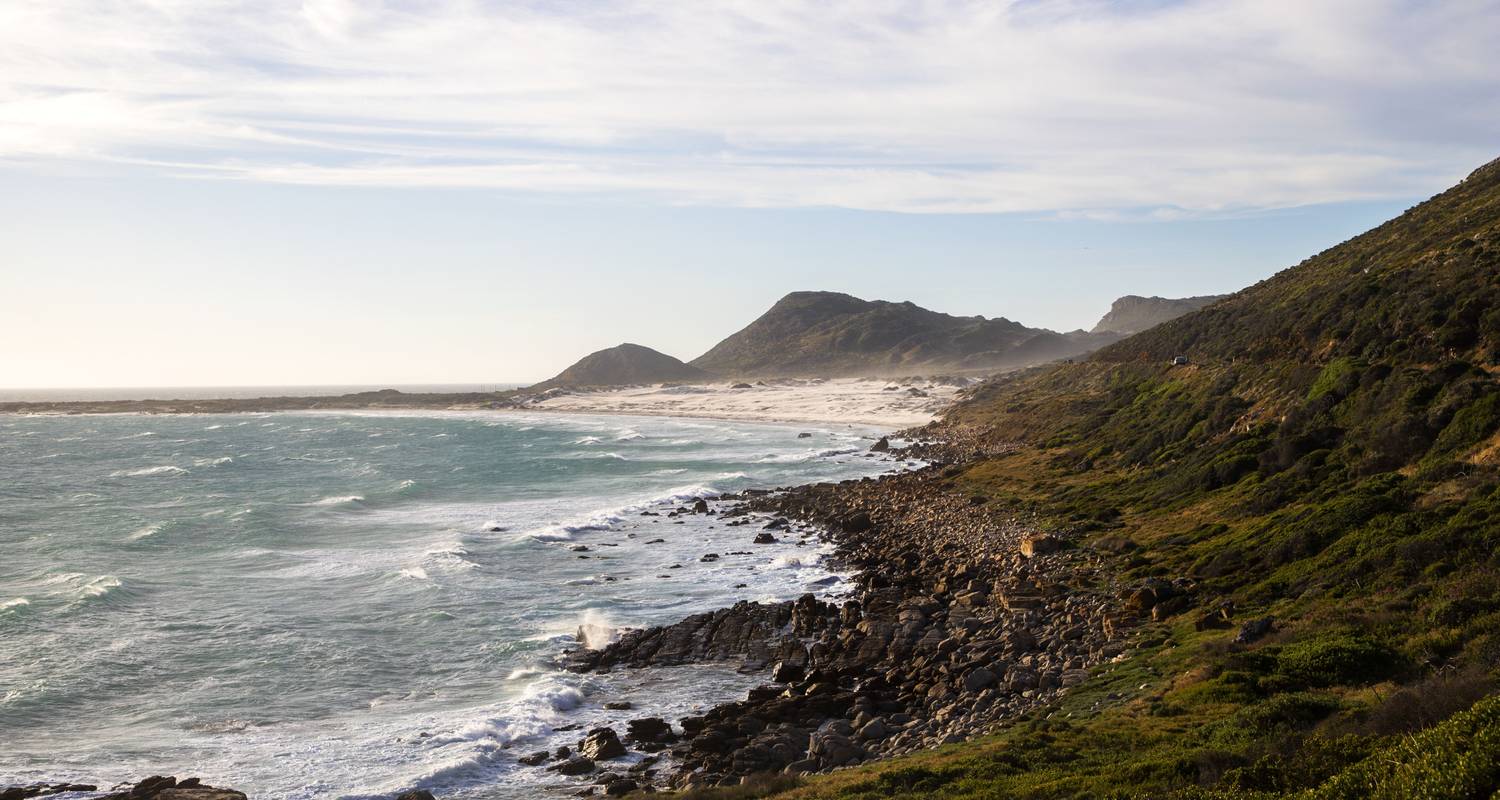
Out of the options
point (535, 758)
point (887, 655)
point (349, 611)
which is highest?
point (887, 655)

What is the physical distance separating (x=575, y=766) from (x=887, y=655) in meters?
8.45

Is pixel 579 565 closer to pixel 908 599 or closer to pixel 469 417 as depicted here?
pixel 908 599

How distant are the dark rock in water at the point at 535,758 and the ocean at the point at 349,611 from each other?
0.31 m

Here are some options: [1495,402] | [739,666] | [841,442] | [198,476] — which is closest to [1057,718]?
[739,666]

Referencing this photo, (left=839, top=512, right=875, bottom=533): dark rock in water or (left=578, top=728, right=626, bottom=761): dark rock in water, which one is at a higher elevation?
(left=839, top=512, right=875, bottom=533): dark rock in water

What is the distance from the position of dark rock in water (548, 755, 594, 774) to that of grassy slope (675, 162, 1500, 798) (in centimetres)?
540

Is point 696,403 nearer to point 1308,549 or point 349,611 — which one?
point 349,611

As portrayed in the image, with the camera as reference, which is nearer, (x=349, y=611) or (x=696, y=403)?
(x=349, y=611)

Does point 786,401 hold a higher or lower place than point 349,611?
higher

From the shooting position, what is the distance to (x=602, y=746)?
18719 millimetres

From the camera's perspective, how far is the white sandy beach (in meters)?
112

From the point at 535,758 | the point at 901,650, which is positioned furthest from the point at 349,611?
the point at 901,650

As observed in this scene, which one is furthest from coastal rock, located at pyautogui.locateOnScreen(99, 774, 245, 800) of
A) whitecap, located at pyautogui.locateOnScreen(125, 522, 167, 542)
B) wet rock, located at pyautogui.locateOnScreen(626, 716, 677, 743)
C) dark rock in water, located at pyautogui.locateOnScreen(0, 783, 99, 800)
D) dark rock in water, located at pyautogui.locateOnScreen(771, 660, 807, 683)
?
whitecap, located at pyautogui.locateOnScreen(125, 522, 167, 542)

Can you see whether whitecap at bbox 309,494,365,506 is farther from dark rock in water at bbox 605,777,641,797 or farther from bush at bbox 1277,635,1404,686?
bush at bbox 1277,635,1404,686
